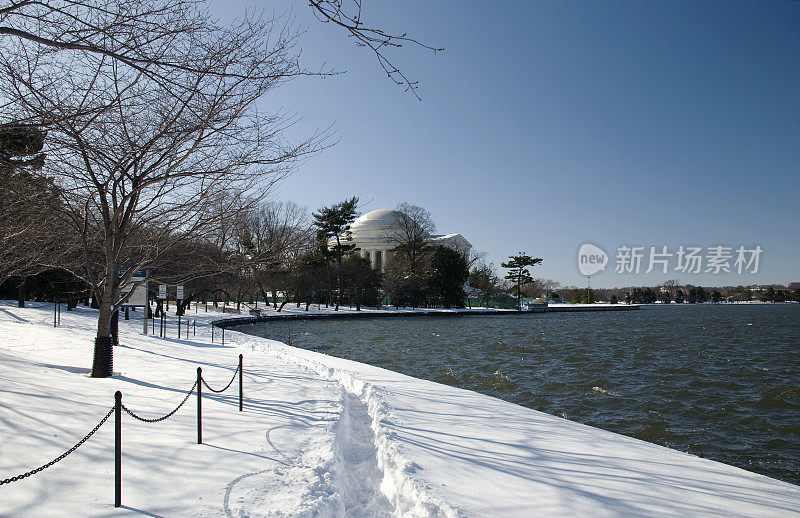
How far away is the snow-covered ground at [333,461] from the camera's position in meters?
4.76

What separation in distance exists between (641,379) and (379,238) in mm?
75462

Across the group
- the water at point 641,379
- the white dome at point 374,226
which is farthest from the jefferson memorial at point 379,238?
the water at point 641,379

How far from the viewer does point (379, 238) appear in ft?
301

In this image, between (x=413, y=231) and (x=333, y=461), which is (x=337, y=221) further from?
(x=333, y=461)

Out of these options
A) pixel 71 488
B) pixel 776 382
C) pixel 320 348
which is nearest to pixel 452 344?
pixel 320 348

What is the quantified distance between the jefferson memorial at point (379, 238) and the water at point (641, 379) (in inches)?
2283

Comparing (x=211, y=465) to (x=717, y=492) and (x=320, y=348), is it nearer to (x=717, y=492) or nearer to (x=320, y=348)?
(x=717, y=492)

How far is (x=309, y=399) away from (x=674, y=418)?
8.73 m

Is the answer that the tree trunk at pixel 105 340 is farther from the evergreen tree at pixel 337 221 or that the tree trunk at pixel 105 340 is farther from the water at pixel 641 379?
the evergreen tree at pixel 337 221

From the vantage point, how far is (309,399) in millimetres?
9586

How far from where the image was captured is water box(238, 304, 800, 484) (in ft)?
35.8

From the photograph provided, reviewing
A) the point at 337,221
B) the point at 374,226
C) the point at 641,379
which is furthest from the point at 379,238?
the point at 641,379

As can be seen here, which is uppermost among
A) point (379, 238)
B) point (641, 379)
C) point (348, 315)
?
point (379, 238)

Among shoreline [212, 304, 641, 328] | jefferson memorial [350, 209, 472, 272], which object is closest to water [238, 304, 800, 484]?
shoreline [212, 304, 641, 328]
